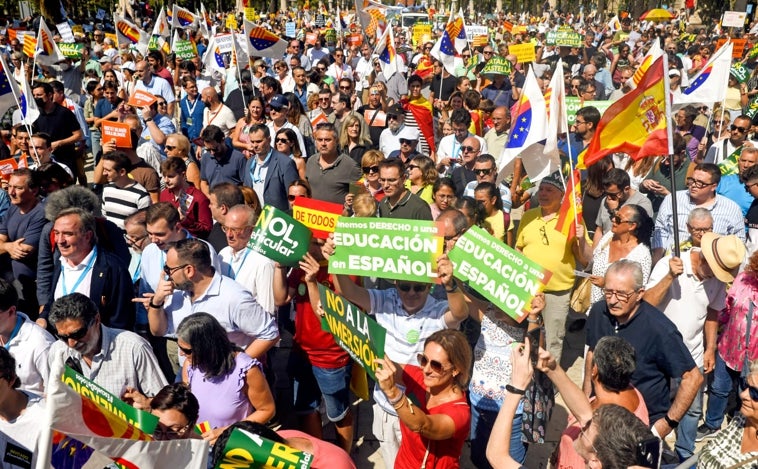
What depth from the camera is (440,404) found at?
11.8 ft

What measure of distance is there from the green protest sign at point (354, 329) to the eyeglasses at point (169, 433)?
3.03 feet

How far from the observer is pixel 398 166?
627cm

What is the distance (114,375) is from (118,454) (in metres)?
1.54

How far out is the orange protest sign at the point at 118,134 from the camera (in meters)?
7.84

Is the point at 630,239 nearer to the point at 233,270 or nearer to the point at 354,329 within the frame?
the point at 354,329

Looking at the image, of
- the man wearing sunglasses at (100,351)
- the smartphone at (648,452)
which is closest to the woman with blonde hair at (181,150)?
the man wearing sunglasses at (100,351)

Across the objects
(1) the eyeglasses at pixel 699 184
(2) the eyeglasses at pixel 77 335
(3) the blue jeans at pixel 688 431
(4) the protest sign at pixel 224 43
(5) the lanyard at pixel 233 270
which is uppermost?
(4) the protest sign at pixel 224 43

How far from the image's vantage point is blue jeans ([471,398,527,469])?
4.44m

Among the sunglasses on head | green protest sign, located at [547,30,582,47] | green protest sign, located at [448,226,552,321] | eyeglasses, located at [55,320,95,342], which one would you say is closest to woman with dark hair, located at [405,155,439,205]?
the sunglasses on head

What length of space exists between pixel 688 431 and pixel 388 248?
8.11 feet

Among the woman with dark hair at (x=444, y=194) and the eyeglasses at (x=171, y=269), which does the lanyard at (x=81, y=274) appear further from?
the woman with dark hair at (x=444, y=194)

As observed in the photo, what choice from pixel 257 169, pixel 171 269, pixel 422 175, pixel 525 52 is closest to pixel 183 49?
pixel 525 52

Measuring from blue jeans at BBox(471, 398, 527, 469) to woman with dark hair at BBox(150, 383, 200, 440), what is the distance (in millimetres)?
1872

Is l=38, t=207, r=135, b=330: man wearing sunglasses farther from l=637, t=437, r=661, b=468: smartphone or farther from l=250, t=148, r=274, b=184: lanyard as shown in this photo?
l=637, t=437, r=661, b=468: smartphone
